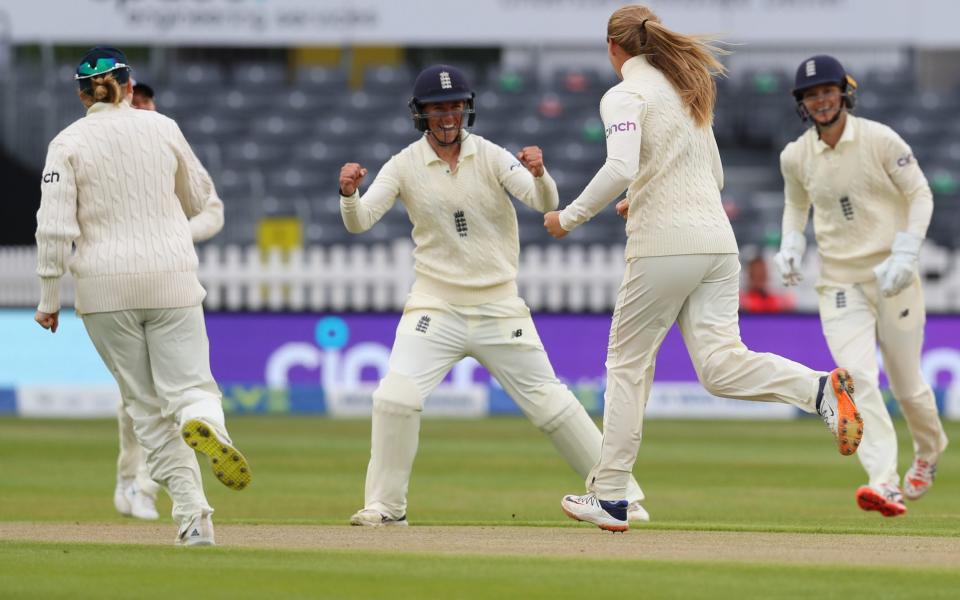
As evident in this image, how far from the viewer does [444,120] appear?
8.53m

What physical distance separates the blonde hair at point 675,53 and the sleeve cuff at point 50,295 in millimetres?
2435

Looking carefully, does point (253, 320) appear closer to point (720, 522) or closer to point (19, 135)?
point (19, 135)

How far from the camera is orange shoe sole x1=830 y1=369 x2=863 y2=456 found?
7.40m

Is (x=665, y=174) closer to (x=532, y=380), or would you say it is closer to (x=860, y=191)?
(x=532, y=380)

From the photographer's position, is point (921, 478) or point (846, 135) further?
point (921, 478)

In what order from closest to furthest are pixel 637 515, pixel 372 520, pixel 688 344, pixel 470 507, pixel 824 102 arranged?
Answer: 1. pixel 688 344
2. pixel 372 520
3. pixel 637 515
4. pixel 824 102
5. pixel 470 507

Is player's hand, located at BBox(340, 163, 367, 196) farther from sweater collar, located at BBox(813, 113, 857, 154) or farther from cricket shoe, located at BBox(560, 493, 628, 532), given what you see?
sweater collar, located at BBox(813, 113, 857, 154)

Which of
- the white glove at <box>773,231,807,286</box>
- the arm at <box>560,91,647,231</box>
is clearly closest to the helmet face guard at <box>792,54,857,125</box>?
the white glove at <box>773,231,807,286</box>

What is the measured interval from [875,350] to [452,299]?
245 cm

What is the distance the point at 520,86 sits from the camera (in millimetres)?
25609

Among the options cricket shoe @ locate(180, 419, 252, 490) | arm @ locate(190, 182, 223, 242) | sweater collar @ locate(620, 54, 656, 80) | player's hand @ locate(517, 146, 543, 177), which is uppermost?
sweater collar @ locate(620, 54, 656, 80)

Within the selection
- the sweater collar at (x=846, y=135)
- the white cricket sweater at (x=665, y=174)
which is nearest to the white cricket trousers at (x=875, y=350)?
the sweater collar at (x=846, y=135)

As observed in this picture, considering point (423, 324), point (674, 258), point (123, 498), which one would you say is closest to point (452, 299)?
point (423, 324)

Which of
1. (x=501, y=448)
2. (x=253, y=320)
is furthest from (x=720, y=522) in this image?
(x=253, y=320)
